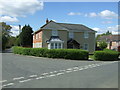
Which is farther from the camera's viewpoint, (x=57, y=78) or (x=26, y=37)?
(x=26, y=37)

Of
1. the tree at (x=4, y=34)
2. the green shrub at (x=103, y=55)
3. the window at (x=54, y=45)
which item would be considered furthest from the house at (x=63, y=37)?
the tree at (x=4, y=34)

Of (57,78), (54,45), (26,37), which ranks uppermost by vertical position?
(26,37)

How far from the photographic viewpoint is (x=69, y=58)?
25.1m

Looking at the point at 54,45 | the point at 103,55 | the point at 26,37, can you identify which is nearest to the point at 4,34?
the point at 26,37

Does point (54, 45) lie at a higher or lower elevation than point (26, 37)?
lower

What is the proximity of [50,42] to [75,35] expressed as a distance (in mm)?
7831

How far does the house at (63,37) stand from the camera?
36031 millimetres

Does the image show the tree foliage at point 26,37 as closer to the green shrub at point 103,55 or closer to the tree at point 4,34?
the tree at point 4,34

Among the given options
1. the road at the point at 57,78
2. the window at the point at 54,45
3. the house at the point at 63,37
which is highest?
the house at the point at 63,37

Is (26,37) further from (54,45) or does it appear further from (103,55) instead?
(103,55)

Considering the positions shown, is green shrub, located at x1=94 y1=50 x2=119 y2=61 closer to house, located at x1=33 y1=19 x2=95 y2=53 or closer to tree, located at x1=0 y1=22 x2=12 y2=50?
house, located at x1=33 y1=19 x2=95 y2=53

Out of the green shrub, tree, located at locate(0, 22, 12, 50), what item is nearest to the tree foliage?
tree, located at locate(0, 22, 12, 50)

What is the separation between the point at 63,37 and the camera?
125ft

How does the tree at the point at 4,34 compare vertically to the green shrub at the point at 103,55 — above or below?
above
